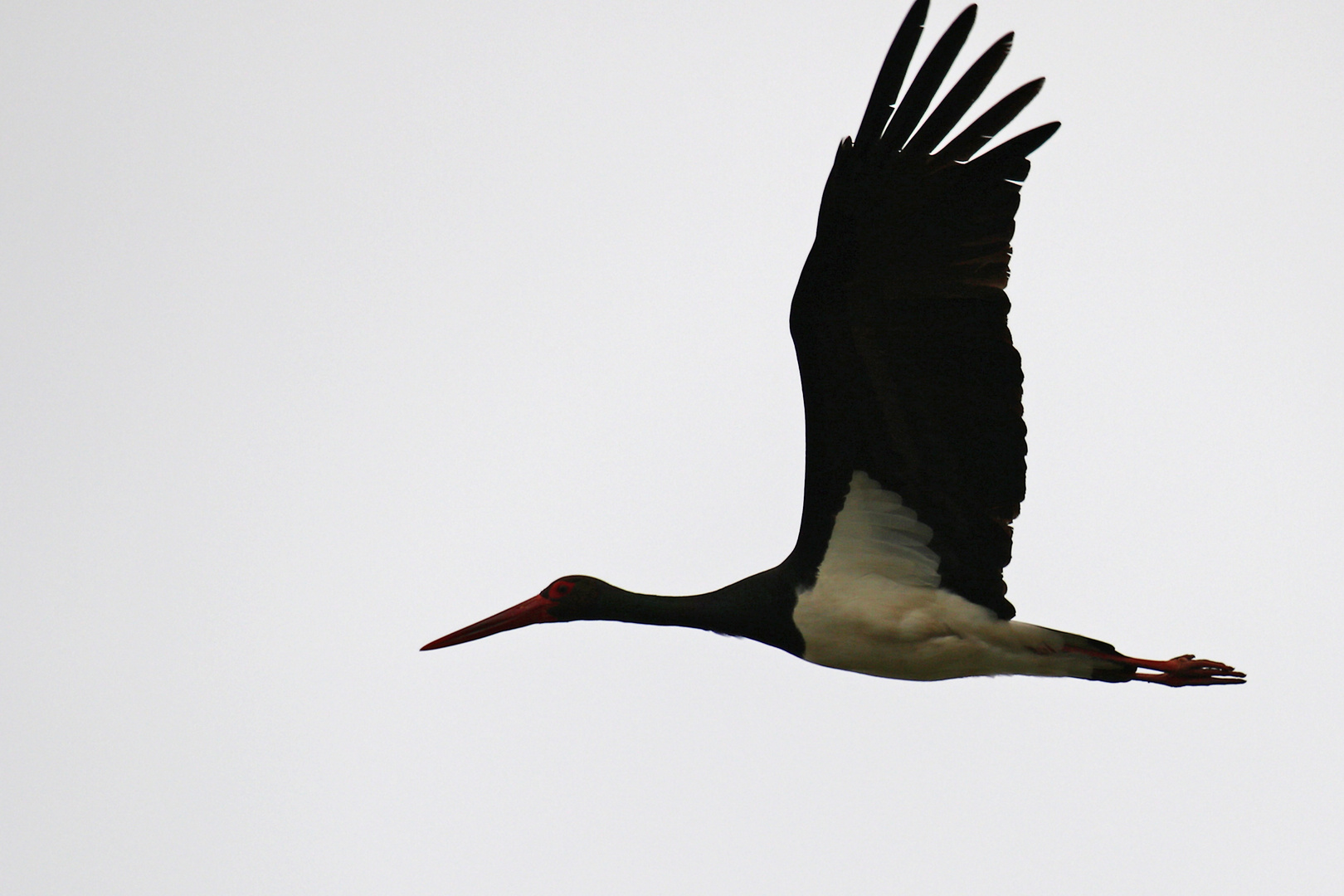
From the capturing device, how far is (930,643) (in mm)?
8922

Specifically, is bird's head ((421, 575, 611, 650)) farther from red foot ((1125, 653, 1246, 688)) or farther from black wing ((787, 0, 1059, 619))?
red foot ((1125, 653, 1246, 688))

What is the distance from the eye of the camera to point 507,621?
10.3 metres

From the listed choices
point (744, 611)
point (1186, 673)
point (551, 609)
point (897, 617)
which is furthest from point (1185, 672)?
point (551, 609)

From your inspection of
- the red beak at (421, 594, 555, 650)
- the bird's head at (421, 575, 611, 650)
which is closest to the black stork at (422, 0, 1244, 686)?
the bird's head at (421, 575, 611, 650)

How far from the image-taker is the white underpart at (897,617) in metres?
8.90

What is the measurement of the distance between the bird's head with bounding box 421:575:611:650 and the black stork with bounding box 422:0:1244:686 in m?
0.37

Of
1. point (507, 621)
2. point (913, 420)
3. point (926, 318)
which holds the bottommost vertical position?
point (507, 621)

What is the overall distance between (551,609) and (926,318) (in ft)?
10.9

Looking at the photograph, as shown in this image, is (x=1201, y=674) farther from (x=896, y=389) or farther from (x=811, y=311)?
(x=811, y=311)

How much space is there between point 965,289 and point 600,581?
10.5 feet

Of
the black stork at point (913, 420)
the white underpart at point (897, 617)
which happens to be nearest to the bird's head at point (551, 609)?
the black stork at point (913, 420)

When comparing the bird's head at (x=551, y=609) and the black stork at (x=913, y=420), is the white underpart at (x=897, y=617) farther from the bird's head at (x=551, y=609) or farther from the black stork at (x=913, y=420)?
the bird's head at (x=551, y=609)

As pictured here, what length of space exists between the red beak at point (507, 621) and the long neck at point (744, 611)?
79 cm

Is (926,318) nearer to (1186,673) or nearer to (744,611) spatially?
(744,611)
